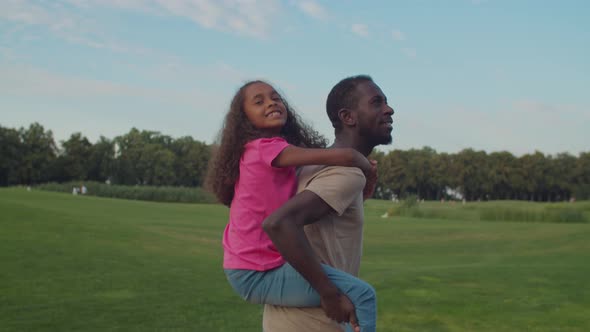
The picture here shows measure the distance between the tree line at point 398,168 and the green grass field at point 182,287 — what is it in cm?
7037

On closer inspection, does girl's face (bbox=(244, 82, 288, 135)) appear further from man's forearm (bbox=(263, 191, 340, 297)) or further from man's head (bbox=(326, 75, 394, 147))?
man's forearm (bbox=(263, 191, 340, 297))

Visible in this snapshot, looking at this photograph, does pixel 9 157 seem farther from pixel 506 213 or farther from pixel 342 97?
pixel 342 97

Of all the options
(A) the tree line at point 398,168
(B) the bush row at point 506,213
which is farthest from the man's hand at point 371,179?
(A) the tree line at point 398,168

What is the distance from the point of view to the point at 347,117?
2.70m

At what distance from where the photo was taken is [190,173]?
9956 cm

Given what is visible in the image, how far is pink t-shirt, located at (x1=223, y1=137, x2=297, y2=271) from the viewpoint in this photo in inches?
96.6

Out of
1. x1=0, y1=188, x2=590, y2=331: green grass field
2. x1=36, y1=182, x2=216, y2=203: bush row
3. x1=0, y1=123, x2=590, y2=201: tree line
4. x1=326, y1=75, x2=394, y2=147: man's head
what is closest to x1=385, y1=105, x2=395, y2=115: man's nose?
x1=326, y1=75, x2=394, y2=147: man's head

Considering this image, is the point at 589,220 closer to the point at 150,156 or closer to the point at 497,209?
the point at 497,209

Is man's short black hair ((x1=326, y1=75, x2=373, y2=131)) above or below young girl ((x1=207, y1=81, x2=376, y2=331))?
above

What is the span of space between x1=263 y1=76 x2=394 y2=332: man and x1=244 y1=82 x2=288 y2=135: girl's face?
0.23 metres

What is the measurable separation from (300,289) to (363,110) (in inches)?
30.1

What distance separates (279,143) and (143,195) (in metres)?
62.2

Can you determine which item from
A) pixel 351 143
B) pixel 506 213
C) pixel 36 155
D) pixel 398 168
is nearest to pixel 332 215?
pixel 351 143

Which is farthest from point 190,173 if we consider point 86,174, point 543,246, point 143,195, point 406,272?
point 406,272
